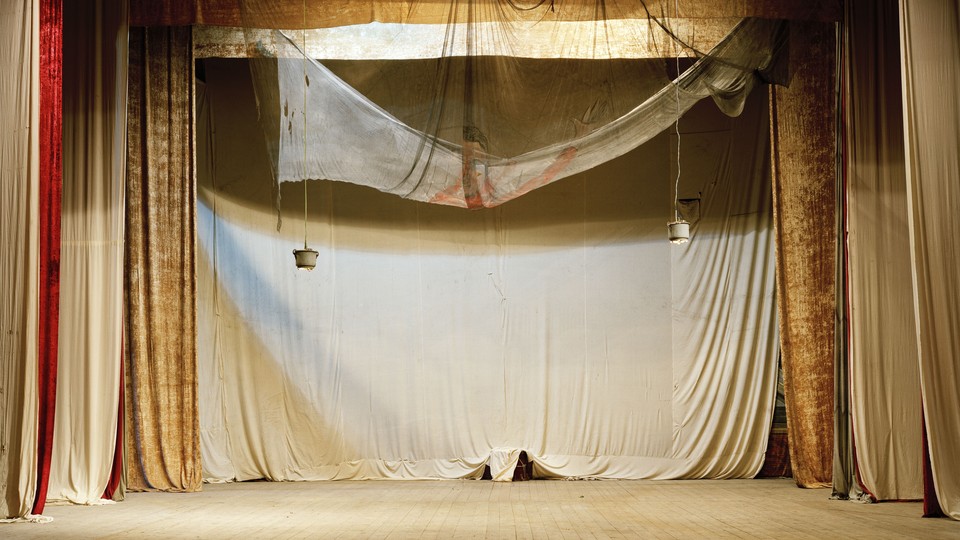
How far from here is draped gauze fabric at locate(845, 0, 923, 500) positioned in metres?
6.48

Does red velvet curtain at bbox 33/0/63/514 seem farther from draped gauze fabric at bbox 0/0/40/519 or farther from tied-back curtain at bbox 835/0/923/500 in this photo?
tied-back curtain at bbox 835/0/923/500

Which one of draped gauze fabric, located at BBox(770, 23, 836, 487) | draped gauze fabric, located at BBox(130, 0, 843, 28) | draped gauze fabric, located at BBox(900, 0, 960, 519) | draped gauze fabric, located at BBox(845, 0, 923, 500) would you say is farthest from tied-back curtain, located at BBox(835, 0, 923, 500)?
draped gauze fabric, located at BBox(900, 0, 960, 519)

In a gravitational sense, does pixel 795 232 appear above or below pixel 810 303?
above

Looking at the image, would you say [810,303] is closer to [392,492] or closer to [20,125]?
[392,492]

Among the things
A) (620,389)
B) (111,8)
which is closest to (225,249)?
(111,8)

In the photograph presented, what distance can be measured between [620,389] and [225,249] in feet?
11.4

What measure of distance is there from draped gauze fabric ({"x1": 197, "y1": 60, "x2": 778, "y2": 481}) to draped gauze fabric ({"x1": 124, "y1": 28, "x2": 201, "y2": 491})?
629 mm

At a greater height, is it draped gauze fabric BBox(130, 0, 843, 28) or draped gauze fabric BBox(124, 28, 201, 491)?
draped gauze fabric BBox(130, 0, 843, 28)

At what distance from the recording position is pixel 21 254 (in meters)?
5.63

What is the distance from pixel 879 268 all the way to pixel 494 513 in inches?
120

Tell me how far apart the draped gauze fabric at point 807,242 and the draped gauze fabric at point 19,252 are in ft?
16.8

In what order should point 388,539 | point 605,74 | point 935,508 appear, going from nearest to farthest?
point 388,539 < point 935,508 < point 605,74

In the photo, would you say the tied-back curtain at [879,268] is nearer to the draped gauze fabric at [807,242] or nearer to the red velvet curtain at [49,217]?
the draped gauze fabric at [807,242]

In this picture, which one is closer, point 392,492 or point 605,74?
point 605,74
